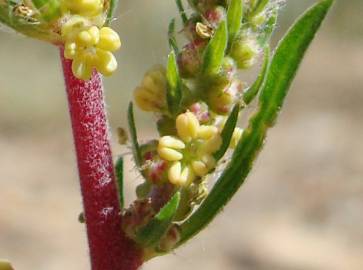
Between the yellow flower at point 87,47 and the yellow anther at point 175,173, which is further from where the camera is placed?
the yellow anther at point 175,173

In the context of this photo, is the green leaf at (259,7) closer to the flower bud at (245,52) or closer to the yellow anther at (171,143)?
the flower bud at (245,52)

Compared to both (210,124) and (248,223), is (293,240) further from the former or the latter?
(210,124)

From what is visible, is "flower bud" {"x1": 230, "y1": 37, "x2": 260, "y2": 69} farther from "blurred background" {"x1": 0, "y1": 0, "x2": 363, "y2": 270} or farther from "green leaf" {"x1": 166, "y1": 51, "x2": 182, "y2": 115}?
"blurred background" {"x1": 0, "y1": 0, "x2": 363, "y2": 270}

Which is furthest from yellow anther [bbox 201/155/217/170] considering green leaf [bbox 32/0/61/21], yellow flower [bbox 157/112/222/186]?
green leaf [bbox 32/0/61/21]

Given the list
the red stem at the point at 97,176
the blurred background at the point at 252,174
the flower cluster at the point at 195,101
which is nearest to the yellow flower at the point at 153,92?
the flower cluster at the point at 195,101

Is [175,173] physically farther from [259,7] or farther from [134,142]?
[259,7]

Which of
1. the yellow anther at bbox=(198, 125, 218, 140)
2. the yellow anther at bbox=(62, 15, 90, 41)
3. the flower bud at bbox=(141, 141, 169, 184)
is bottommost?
the flower bud at bbox=(141, 141, 169, 184)

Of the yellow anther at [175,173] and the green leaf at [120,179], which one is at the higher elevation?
the yellow anther at [175,173]
